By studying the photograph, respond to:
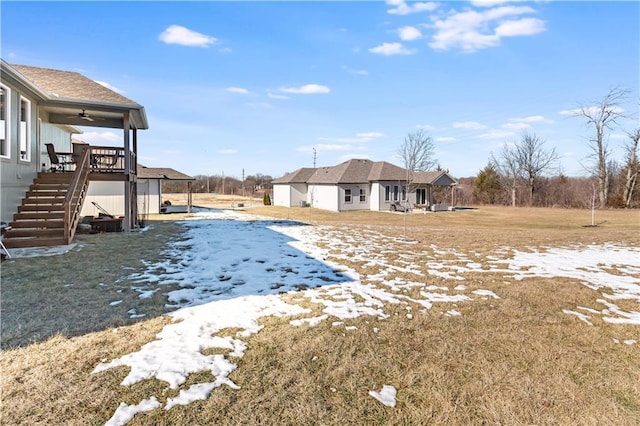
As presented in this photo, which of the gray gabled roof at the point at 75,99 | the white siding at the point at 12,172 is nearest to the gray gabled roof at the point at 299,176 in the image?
the gray gabled roof at the point at 75,99

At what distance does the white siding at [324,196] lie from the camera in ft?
92.7

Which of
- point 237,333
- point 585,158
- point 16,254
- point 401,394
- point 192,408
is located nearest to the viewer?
point 192,408

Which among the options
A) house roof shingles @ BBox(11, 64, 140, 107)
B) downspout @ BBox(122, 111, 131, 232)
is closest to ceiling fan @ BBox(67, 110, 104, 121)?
house roof shingles @ BBox(11, 64, 140, 107)

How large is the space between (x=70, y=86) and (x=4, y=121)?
12.4 ft

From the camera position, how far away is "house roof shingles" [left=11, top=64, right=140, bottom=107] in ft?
35.7

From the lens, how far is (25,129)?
999 cm

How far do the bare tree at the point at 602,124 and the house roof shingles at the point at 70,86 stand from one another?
4309 cm

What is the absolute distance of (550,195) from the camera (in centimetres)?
3850

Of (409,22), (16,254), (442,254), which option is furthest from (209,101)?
(442,254)

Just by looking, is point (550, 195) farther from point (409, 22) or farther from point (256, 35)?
point (256, 35)

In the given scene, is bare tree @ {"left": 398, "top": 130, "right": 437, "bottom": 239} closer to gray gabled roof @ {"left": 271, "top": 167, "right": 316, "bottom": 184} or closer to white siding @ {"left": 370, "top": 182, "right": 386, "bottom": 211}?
white siding @ {"left": 370, "top": 182, "right": 386, "bottom": 211}

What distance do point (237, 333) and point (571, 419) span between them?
10.5 ft

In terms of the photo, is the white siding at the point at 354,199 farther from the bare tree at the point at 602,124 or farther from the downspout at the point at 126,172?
the bare tree at the point at 602,124

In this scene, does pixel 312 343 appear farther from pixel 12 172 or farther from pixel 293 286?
pixel 12 172
